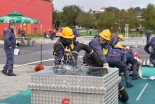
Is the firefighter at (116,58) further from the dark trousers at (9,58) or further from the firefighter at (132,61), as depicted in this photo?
the dark trousers at (9,58)

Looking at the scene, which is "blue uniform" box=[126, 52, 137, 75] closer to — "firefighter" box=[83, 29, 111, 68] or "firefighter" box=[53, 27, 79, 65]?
"firefighter" box=[83, 29, 111, 68]

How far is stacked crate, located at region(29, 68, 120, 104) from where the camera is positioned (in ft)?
16.8

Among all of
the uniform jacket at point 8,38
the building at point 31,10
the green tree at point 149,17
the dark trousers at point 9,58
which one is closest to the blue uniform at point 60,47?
the uniform jacket at point 8,38

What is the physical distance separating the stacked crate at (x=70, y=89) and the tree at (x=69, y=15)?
9999 centimetres

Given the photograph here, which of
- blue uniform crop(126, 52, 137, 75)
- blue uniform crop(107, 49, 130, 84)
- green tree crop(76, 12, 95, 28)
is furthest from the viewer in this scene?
green tree crop(76, 12, 95, 28)

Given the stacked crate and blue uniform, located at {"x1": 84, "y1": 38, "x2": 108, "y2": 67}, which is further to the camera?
blue uniform, located at {"x1": 84, "y1": 38, "x2": 108, "y2": 67}

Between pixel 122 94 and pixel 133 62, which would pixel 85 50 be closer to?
pixel 122 94

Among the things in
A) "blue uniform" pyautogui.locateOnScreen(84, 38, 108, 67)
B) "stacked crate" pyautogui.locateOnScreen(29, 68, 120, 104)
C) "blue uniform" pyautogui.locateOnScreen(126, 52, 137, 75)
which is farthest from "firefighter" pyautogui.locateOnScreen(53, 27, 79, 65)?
"blue uniform" pyautogui.locateOnScreen(126, 52, 137, 75)

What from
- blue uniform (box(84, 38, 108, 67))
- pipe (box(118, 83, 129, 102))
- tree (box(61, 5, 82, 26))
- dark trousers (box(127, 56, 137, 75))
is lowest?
pipe (box(118, 83, 129, 102))

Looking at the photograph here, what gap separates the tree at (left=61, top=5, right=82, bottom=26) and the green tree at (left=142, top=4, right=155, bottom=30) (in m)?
24.3

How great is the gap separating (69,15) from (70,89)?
103567 mm

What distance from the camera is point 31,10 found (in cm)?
6306

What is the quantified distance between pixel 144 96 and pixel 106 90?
406 centimetres

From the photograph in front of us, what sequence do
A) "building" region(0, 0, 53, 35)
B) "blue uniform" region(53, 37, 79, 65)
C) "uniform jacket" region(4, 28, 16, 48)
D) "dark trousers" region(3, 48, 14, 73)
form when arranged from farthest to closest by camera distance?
"building" region(0, 0, 53, 35), "dark trousers" region(3, 48, 14, 73), "uniform jacket" region(4, 28, 16, 48), "blue uniform" region(53, 37, 79, 65)
